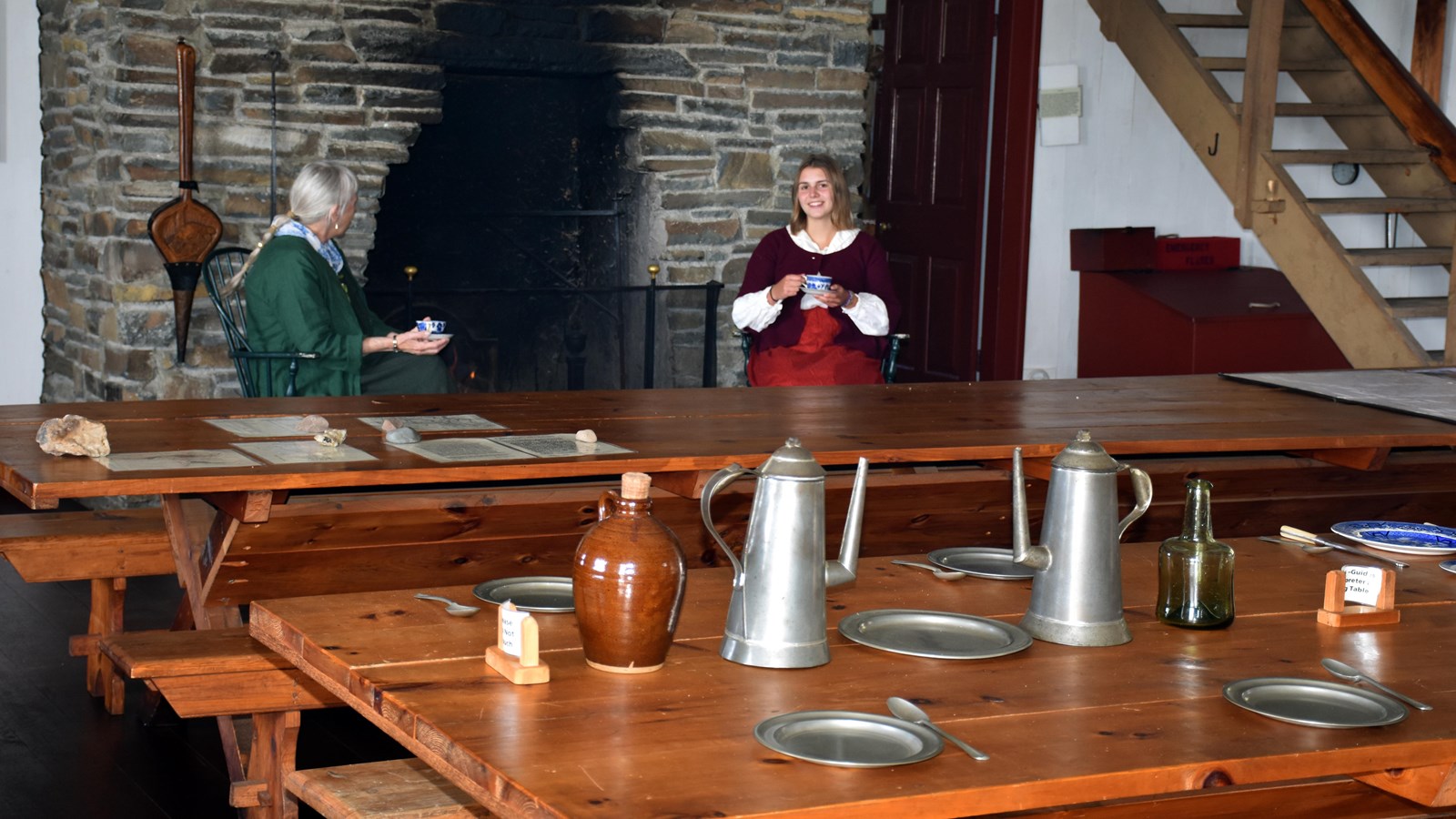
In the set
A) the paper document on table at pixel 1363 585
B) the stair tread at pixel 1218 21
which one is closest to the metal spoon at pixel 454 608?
the paper document on table at pixel 1363 585

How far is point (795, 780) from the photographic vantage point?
1.53 metres

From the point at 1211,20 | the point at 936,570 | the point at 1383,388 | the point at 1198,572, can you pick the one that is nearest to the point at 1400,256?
the point at 1211,20

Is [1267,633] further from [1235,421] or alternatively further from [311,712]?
[311,712]

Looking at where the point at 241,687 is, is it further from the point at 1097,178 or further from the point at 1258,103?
the point at 1097,178

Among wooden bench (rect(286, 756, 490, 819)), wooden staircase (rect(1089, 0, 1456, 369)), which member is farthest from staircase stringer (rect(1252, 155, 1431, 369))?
wooden bench (rect(286, 756, 490, 819))

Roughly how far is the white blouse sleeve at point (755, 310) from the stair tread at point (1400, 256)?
169 cm

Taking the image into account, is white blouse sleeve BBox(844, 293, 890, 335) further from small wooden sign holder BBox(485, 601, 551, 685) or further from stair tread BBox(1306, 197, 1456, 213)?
small wooden sign holder BBox(485, 601, 551, 685)

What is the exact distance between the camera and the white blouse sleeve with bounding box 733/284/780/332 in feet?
17.1

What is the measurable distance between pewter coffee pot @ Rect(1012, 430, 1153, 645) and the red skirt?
3216 mm

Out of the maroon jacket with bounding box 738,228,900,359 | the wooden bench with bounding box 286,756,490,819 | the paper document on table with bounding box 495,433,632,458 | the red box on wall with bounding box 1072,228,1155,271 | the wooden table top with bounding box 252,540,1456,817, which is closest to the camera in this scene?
the wooden table top with bounding box 252,540,1456,817

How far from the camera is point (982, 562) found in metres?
2.49

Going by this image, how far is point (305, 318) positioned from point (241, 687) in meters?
2.04

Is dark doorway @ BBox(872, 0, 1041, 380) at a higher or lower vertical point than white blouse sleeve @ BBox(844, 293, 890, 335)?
higher

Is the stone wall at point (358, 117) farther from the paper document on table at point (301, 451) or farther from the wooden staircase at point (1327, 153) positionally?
the paper document on table at point (301, 451)
